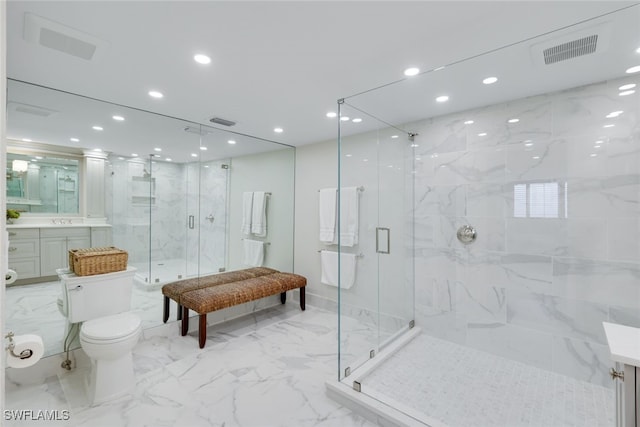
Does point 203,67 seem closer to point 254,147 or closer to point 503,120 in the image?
point 254,147

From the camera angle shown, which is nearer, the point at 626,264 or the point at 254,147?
the point at 626,264

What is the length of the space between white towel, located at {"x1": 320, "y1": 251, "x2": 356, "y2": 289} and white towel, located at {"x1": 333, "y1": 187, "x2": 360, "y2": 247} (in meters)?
0.16

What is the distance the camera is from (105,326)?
2.12 metres

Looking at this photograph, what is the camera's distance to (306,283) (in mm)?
3936

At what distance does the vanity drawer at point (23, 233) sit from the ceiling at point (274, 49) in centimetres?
71

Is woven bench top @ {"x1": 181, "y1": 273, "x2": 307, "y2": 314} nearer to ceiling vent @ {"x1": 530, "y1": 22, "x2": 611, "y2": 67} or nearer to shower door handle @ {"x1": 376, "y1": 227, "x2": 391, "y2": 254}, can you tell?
shower door handle @ {"x1": 376, "y1": 227, "x2": 391, "y2": 254}

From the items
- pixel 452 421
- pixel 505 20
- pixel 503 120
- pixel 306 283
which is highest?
pixel 505 20

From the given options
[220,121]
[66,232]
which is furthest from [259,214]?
Answer: [66,232]

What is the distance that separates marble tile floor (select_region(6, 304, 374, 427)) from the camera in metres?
1.89

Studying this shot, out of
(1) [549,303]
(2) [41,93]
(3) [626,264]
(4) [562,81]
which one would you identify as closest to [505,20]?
(4) [562,81]

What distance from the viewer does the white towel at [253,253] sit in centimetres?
379

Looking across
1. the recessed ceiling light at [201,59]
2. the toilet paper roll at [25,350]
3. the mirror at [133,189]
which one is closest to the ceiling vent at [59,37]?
the recessed ceiling light at [201,59]

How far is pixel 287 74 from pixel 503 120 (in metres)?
1.92

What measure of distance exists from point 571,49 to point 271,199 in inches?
125
